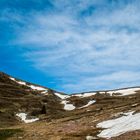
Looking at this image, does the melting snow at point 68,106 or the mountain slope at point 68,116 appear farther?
the melting snow at point 68,106

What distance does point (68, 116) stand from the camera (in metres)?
118

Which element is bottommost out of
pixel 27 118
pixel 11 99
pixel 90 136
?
pixel 90 136

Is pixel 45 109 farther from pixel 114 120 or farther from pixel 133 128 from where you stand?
pixel 133 128

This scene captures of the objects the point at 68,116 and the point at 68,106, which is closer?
the point at 68,116

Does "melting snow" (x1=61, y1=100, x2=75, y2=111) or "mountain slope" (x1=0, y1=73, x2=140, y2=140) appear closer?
"mountain slope" (x1=0, y1=73, x2=140, y2=140)

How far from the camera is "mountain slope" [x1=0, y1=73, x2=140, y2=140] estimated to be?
6255 centimetres

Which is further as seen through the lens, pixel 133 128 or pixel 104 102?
pixel 104 102

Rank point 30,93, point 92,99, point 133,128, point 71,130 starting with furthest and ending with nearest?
point 30,93
point 92,99
point 71,130
point 133,128

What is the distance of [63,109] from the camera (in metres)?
156

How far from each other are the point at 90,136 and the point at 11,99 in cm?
10304

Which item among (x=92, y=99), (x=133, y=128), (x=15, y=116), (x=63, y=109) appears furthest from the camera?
(x=92, y=99)

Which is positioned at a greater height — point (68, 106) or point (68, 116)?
point (68, 106)

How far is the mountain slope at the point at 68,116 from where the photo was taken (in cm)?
6255

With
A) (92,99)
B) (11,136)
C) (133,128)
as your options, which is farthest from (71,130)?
(92,99)
